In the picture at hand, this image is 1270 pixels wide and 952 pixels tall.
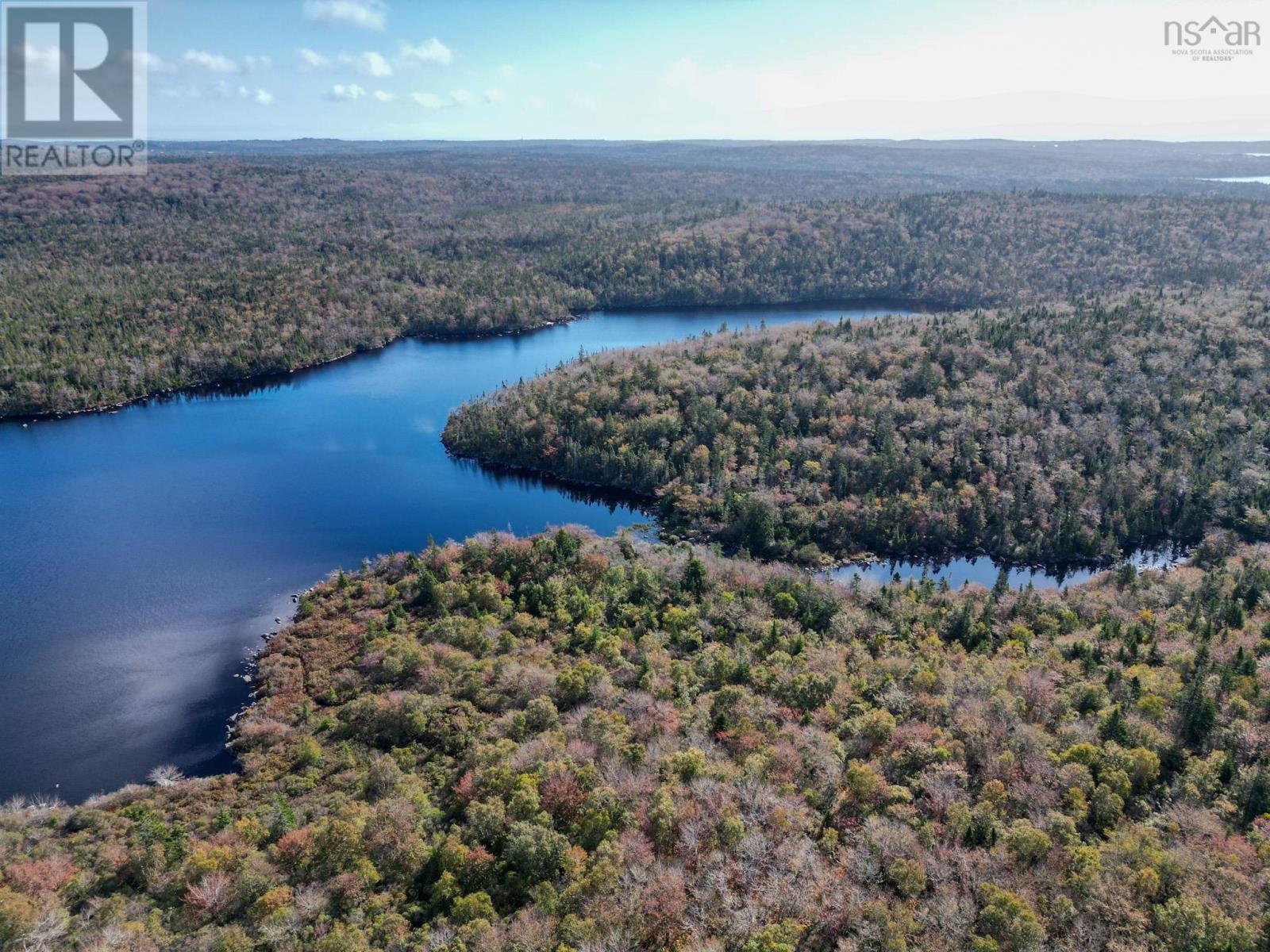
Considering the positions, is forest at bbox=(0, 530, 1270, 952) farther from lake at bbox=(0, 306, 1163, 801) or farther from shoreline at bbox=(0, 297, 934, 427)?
shoreline at bbox=(0, 297, 934, 427)

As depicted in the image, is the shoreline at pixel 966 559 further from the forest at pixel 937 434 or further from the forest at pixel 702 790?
the forest at pixel 702 790

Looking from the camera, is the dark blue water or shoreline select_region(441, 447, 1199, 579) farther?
shoreline select_region(441, 447, 1199, 579)

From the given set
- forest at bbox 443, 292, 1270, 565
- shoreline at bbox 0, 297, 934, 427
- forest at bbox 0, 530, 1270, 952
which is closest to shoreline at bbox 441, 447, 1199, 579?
forest at bbox 443, 292, 1270, 565

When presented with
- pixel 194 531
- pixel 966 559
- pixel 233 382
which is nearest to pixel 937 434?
pixel 966 559

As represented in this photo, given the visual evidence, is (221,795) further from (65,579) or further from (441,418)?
(441,418)

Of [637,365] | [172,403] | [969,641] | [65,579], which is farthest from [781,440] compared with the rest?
[172,403]
